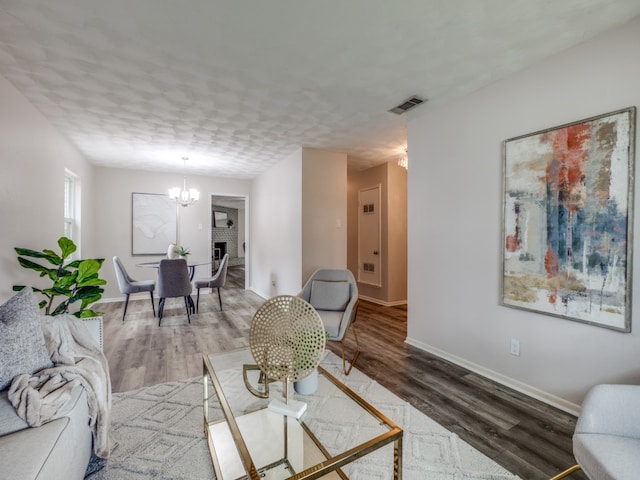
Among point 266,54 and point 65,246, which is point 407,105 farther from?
point 65,246

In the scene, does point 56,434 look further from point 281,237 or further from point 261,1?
point 281,237

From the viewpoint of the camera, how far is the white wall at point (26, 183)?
2.33 meters

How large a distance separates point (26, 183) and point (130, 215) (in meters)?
3.06

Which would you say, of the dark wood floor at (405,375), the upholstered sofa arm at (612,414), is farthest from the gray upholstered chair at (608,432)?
the dark wood floor at (405,375)

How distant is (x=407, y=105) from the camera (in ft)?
9.43

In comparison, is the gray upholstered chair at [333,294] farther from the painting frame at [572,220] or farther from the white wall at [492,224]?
the painting frame at [572,220]

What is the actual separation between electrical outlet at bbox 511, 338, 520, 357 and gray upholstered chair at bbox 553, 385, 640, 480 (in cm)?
102

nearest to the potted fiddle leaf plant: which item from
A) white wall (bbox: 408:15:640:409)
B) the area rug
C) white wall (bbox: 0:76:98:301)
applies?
white wall (bbox: 0:76:98:301)

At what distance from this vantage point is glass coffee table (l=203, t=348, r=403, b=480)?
113 cm

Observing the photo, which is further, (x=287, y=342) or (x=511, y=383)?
(x=511, y=383)

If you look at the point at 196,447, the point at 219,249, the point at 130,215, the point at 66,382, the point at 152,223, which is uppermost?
the point at 130,215

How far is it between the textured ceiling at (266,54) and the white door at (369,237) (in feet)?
6.60

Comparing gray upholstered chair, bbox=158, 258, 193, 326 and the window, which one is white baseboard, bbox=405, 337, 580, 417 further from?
the window

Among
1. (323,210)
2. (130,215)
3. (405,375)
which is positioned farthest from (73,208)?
(405,375)
